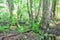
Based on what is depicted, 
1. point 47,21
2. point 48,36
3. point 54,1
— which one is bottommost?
point 48,36

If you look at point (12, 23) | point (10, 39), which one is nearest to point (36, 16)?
point (12, 23)

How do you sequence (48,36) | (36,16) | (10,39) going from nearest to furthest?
(10,39), (48,36), (36,16)

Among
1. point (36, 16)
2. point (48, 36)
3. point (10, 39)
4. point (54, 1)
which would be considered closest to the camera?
point (10, 39)

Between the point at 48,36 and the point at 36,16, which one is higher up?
the point at 36,16

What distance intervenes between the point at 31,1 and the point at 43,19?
546 mm

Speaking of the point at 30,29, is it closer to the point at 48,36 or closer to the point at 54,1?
the point at 48,36

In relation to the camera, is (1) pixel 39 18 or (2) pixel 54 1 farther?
(2) pixel 54 1

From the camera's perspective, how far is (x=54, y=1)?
5.71 meters

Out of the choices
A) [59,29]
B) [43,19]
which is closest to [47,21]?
[43,19]

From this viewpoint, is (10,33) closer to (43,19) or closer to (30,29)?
(30,29)

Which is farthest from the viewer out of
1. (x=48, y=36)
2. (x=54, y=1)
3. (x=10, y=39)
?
(x=54, y=1)

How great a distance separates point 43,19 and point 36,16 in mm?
303

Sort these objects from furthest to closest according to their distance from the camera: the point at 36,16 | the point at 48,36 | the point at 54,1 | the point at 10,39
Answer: the point at 54,1, the point at 36,16, the point at 48,36, the point at 10,39

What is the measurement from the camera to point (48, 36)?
16.0 ft
